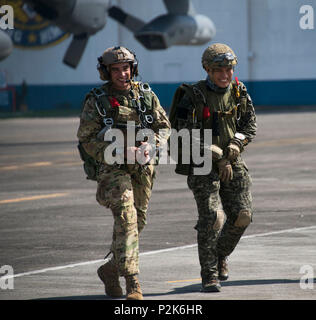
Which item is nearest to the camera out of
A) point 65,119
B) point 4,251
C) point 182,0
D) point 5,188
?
point 4,251

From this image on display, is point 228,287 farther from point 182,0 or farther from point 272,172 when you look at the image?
point 182,0

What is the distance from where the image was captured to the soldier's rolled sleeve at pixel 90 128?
303 inches

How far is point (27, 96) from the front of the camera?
5725 cm

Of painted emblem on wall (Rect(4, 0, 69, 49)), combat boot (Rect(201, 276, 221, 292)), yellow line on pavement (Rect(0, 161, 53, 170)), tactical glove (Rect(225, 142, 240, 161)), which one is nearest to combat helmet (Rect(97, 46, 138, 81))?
tactical glove (Rect(225, 142, 240, 161))

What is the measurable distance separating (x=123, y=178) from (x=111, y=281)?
3.17 feet

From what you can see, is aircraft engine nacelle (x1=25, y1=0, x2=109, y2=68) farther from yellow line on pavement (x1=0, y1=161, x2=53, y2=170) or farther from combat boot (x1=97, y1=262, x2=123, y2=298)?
combat boot (x1=97, y1=262, x2=123, y2=298)

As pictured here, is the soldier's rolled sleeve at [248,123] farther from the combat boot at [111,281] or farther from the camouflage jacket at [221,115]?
the combat boot at [111,281]

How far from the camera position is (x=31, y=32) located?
56.9 metres

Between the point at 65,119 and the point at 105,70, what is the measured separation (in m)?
37.6

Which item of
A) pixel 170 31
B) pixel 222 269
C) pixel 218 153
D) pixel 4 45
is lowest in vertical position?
pixel 222 269

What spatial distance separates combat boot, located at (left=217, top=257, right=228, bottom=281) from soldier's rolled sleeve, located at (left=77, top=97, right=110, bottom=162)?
173 centimetres

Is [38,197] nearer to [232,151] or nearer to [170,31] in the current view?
[232,151]

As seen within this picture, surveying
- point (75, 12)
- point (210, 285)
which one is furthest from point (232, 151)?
point (75, 12)

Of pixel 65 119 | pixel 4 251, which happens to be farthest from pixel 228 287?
pixel 65 119
